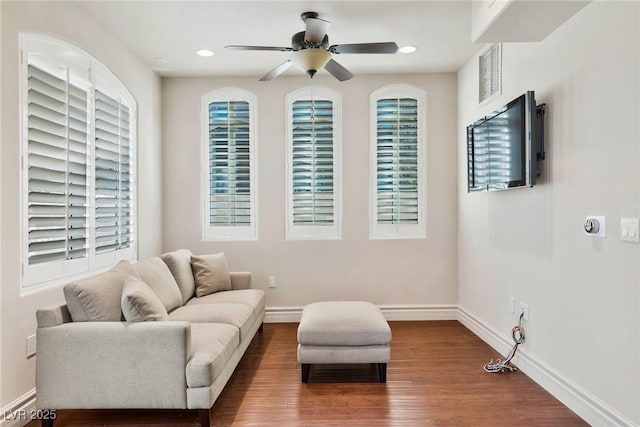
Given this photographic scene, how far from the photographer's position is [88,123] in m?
3.25

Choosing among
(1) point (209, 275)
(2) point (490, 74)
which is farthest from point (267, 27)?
(1) point (209, 275)

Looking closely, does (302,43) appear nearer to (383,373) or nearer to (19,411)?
(383,373)

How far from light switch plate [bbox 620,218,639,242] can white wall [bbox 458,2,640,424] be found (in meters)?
0.04

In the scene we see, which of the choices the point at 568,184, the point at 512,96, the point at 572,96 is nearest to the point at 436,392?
the point at 568,184

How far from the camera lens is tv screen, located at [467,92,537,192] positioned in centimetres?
289

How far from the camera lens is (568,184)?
2668mm

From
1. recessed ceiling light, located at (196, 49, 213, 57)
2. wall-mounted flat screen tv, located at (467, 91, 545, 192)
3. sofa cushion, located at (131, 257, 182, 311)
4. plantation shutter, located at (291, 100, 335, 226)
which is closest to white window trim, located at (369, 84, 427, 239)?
plantation shutter, located at (291, 100, 335, 226)

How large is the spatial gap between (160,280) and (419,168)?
10.1 feet

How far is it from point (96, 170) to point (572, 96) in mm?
3568

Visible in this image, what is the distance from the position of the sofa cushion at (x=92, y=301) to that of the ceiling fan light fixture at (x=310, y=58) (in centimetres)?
208

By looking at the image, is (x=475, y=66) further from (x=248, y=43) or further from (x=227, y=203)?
(x=227, y=203)

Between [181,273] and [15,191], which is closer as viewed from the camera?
[15,191]

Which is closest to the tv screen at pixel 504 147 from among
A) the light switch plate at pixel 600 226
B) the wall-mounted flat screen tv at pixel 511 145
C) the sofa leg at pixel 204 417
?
the wall-mounted flat screen tv at pixel 511 145

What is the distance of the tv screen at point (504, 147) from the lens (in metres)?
2.89
